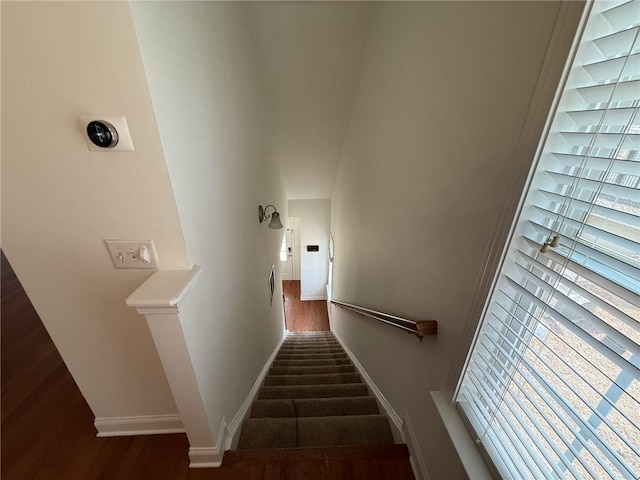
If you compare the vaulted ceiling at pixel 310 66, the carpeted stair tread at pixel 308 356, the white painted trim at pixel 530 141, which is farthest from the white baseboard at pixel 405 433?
the vaulted ceiling at pixel 310 66

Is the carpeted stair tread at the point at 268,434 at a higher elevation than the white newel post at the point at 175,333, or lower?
lower

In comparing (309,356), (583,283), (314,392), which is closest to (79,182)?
(583,283)

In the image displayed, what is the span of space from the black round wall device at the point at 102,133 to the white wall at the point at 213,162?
0.14 metres

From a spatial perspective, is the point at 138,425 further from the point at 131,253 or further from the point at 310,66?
the point at 310,66

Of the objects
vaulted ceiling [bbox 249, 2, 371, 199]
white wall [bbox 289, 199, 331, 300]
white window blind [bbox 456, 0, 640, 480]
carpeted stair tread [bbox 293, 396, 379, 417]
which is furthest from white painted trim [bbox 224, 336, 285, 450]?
white wall [bbox 289, 199, 331, 300]

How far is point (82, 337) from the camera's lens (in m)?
1.22

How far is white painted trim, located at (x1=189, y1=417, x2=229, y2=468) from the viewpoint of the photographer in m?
1.31

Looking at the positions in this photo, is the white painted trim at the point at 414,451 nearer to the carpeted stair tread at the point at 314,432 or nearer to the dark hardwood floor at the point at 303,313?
the carpeted stair tread at the point at 314,432

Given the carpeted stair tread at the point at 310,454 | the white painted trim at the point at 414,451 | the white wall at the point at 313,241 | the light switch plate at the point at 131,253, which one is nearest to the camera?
the light switch plate at the point at 131,253

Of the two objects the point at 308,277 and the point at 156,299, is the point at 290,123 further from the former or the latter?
the point at 308,277

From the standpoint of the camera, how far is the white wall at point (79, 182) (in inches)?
27.3

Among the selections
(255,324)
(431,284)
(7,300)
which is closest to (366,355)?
(255,324)

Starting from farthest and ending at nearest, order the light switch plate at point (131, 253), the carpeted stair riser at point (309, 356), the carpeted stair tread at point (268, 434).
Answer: the carpeted stair riser at point (309, 356)
the carpeted stair tread at point (268, 434)
the light switch plate at point (131, 253)

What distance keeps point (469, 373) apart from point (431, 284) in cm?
37
